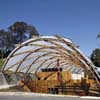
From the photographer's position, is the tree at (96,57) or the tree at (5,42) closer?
the tree at (5,42)

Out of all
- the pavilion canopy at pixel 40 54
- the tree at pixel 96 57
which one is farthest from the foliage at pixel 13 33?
the pavilion canopy at pixel 40 54

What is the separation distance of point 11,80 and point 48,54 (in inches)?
262

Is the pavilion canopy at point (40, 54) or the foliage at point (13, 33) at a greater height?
the foliage at point (13, 33)

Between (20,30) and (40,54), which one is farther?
(20,30)

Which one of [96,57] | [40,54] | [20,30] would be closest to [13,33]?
[20,30]

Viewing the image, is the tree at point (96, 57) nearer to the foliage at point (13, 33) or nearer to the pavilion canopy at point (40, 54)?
→ the foliage at point (13, 33)

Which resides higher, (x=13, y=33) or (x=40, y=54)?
(x=13, y=33)

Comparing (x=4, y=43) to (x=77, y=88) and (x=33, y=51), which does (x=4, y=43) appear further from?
(x=77, y=88)

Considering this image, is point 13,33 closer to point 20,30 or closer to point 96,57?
point 20,30

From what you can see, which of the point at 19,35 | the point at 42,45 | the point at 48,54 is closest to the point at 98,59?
the point at 19,35

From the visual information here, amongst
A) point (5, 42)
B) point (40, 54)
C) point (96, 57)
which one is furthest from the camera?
point (96, 57)

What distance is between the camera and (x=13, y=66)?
34562 mm

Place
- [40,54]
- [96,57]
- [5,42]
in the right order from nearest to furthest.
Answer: [40,54] < [5,42] < [96,57]

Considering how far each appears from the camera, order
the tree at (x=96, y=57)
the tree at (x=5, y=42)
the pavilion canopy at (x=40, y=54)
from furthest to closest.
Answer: the tree at (x=96, y=57), the tree at (x=5, y=42), the pavilion canopy at (x=40, y=54)
